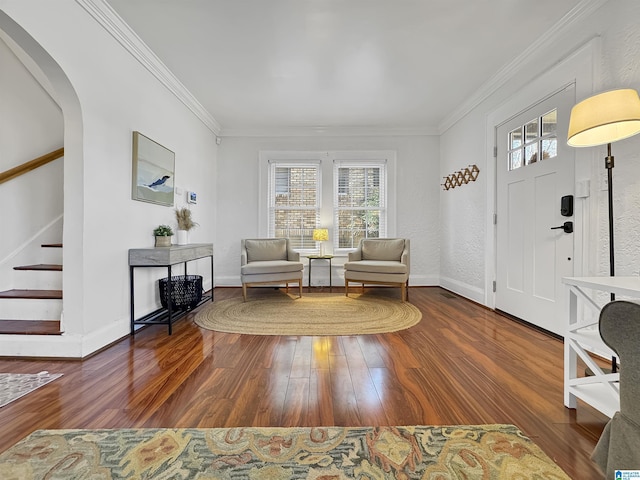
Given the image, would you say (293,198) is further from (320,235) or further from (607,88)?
(607,88)

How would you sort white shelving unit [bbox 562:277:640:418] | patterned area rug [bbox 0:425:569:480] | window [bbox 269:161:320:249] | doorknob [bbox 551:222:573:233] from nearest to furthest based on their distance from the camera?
patterned area rug [bbox 0:425:569:480] < white shelving unit [bbox 562:277:640:418] < doorknob [bbox 551:222:573:233] < window [bbox 269:161:320:249]

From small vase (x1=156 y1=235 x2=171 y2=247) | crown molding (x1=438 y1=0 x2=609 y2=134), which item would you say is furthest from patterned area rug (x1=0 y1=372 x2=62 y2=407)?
crown molding (x1=438 y1=0 x2=609 y2=134)

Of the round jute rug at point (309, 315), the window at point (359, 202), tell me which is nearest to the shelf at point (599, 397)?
the round jute rug at point (309, 315)

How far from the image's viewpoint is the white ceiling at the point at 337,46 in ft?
7.25

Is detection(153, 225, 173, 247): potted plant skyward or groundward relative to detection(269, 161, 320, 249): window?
groundward

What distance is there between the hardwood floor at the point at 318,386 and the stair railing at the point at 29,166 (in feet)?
4.88

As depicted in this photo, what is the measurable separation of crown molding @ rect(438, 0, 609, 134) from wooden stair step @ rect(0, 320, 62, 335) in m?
4.38

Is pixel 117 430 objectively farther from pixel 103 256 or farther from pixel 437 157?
pixel 437 157

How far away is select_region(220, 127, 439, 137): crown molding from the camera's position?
4.73 m

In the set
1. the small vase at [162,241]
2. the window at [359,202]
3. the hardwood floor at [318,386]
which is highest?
the window at [359,202]

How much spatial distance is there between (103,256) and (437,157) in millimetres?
4648

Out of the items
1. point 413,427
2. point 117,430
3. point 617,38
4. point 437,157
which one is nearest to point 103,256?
point 117,430

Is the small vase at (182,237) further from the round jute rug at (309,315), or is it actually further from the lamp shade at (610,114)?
the lamp shade at (610,114)

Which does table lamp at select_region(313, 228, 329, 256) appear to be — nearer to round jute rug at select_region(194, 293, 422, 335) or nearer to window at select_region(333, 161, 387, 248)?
window at select_region(333, 161, 387, 248)
